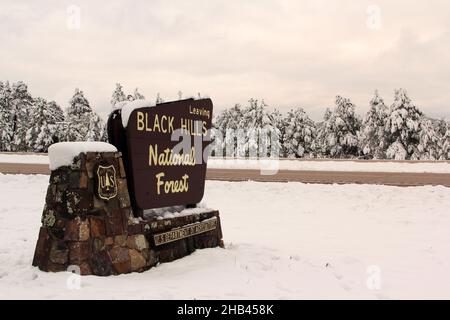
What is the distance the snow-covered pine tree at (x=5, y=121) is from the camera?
5388 cm

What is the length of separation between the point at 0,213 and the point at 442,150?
5017 centimetres

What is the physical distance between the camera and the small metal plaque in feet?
20.8

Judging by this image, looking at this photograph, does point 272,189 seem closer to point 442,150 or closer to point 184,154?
point 184,154

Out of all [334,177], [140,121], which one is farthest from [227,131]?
[140,121]

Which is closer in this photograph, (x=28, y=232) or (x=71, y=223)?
(x=71, y=223)

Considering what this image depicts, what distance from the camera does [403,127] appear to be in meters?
41.3

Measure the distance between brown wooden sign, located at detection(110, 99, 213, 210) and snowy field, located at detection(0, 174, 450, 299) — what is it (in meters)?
0.98

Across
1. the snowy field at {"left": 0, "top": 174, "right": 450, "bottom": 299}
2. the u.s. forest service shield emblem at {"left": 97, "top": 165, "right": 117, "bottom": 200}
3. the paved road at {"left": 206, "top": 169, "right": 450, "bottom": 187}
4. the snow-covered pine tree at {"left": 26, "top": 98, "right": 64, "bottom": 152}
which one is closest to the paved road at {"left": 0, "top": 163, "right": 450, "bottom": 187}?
the paved road at {"left": 206, "top": 169, "right": 450, "bottom": 187}

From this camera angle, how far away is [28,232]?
9.08 metres

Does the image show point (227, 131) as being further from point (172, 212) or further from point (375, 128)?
point (172, 212)

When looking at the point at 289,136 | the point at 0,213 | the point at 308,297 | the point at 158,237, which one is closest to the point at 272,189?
the point at 0,213

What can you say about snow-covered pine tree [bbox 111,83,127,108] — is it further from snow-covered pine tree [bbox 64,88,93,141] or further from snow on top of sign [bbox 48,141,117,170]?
snow on top of sign [bbox 48,141,117,170]

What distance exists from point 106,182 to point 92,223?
0.52 metres
